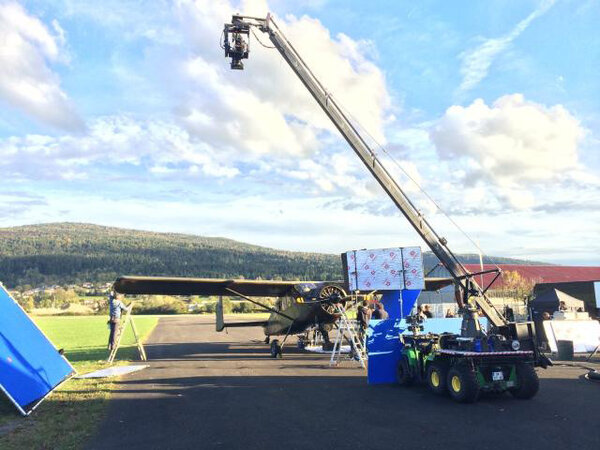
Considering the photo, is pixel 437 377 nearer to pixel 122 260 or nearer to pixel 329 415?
pixel 329 415

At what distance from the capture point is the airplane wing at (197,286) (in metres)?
15.4

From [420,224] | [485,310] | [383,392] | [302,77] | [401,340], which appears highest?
Result: [302,77]

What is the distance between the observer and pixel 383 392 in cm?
934

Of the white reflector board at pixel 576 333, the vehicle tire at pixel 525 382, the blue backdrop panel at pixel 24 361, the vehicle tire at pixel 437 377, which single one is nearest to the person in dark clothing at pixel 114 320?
the blue backdrop panel at pixel 24 361

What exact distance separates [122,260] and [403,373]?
136682 mm

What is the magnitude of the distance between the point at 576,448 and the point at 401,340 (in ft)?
16.3

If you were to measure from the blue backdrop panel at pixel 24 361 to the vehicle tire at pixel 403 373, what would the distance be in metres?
7.19

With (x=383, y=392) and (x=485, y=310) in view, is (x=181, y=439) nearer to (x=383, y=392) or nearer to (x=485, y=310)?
(x=383, y=392)

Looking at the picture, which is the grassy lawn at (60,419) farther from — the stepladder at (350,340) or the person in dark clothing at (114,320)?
the stepladder at (350,340)

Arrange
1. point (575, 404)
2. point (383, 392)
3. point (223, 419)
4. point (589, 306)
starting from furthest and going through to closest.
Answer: point (589, 306)
point (383, 392)
point (575, 404)
point (223, 419)

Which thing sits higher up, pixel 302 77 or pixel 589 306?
pixel 302 77

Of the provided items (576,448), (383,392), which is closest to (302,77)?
(383,392)

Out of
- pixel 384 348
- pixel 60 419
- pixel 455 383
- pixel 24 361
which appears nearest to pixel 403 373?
pixel 384 348

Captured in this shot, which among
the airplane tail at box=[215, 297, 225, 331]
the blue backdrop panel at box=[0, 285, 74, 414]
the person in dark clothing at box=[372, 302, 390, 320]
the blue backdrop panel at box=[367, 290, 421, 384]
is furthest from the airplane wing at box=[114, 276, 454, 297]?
the blue backdrop panel at box=[367, 290, 421, 384]
